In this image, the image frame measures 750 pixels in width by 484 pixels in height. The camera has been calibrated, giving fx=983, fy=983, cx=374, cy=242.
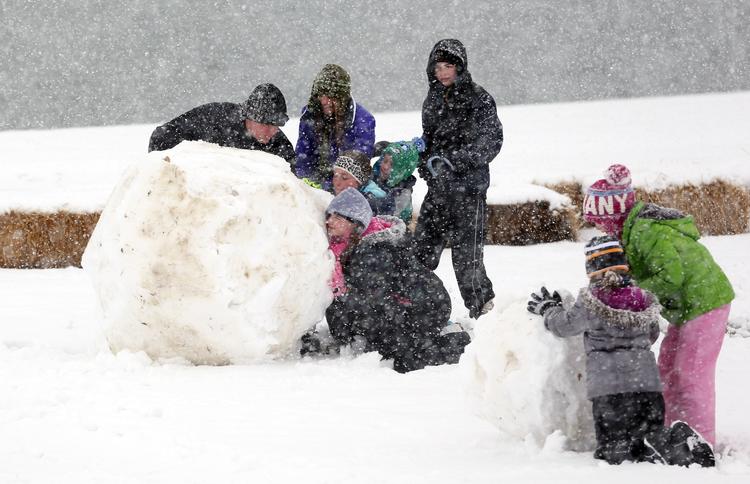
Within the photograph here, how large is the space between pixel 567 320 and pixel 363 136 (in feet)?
10.8

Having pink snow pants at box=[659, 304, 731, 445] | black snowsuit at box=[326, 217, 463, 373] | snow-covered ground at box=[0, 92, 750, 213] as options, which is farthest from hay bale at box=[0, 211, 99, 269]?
pink snow pants at box=[659, 304, 731, 445]

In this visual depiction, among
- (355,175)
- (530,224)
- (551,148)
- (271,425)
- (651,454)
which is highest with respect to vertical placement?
(551,148)

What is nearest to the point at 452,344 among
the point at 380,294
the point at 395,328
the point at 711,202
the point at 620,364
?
the point at 395,328

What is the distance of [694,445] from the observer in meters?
4.21

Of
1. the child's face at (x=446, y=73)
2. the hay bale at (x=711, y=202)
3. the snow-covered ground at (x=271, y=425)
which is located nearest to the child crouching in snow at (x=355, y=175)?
the child's face at (x=446, y=73)

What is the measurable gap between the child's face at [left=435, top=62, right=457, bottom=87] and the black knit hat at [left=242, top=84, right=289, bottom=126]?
1.17 meters

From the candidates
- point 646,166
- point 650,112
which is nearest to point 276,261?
point 646,166

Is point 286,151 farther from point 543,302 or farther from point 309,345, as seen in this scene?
point 543,302

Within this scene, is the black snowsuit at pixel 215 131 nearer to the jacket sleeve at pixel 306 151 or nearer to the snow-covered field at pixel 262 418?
the jacket sleeve at pixel 306 151

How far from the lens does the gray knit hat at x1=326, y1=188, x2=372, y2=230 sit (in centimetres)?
649

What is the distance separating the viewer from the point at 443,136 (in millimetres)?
7520

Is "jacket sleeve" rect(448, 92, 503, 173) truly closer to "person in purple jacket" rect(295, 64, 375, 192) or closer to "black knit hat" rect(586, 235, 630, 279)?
"person in purple jacket" rect(295, 64, 375, 192)

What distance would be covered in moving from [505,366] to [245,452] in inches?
50.7

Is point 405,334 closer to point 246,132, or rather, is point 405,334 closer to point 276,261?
point 276,261
